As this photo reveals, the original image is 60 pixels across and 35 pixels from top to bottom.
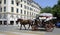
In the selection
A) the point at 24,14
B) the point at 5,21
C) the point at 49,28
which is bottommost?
the point at 49,28

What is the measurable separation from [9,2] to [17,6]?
22.3 feet

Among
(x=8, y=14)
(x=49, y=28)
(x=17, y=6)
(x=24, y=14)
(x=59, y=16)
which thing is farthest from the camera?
(x=24, y=14)

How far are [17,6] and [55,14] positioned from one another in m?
18.1

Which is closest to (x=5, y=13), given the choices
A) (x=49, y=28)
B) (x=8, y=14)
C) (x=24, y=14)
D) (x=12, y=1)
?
(x=8, y=14)

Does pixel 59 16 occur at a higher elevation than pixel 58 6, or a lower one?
lower

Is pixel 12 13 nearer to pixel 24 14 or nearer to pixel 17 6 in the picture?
pixel 17 6

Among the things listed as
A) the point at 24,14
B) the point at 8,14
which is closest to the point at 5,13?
the point at 8,14

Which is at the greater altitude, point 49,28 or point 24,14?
point 24,14

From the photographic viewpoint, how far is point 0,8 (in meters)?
74.0

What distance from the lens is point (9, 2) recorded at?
236ft

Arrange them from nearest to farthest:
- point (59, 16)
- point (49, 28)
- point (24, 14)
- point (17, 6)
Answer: point (49, 28) → point (59, 16) → point (17, 6) → point (24, 14)

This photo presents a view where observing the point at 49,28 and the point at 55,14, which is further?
the point at 55,14

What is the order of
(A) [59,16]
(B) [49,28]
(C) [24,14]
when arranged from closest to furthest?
(B) [49,28] < (A) [59,16] < (C) [24,14]

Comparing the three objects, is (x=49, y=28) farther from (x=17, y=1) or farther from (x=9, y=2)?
(x=17, y=1)
